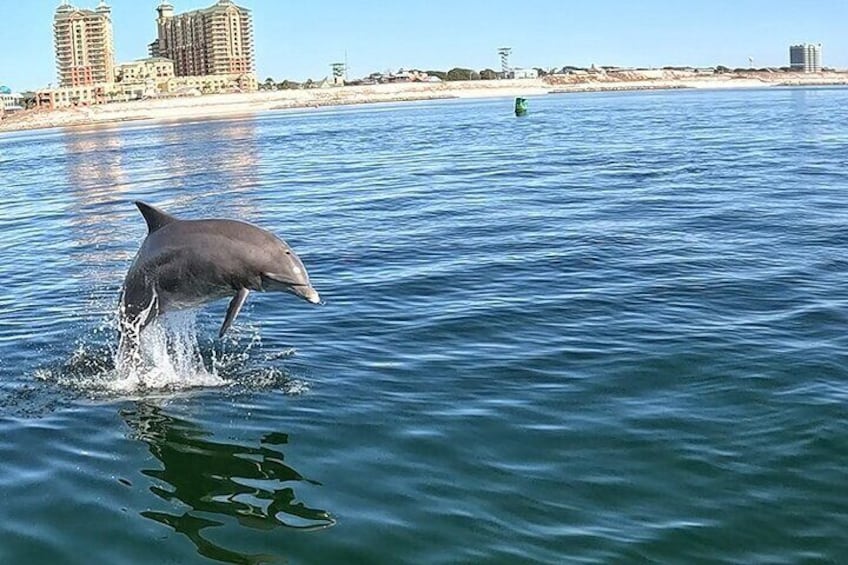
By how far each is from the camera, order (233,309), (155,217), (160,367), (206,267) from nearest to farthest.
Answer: (233,309) < (206,267) < (155,217) < (160,367)

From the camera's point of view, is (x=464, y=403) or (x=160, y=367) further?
(x=160, y=367)

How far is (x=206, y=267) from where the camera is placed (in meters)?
11.1

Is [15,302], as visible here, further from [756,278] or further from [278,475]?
[756,278]

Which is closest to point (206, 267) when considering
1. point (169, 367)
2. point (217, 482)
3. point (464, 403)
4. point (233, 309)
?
point (233, 309)

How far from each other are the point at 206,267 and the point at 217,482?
9.16ft

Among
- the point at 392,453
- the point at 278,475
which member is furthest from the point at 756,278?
the point at 278,475

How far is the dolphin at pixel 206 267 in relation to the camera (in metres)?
10.9

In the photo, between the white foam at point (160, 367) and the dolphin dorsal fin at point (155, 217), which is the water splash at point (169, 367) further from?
the dolphin dorsal fin at point (155, 217)

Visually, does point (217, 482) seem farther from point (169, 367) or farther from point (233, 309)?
point (169, 367)

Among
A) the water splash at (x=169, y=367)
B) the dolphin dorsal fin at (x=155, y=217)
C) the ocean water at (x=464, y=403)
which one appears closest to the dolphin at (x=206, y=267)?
the dolphin dorsal fin at (x=155, y=217)

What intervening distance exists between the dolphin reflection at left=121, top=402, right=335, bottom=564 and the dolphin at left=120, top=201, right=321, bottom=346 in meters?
1.25

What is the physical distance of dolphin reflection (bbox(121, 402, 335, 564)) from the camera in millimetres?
8320

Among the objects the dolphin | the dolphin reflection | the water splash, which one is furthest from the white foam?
the dolphin reflection

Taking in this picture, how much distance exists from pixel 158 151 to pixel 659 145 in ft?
118
